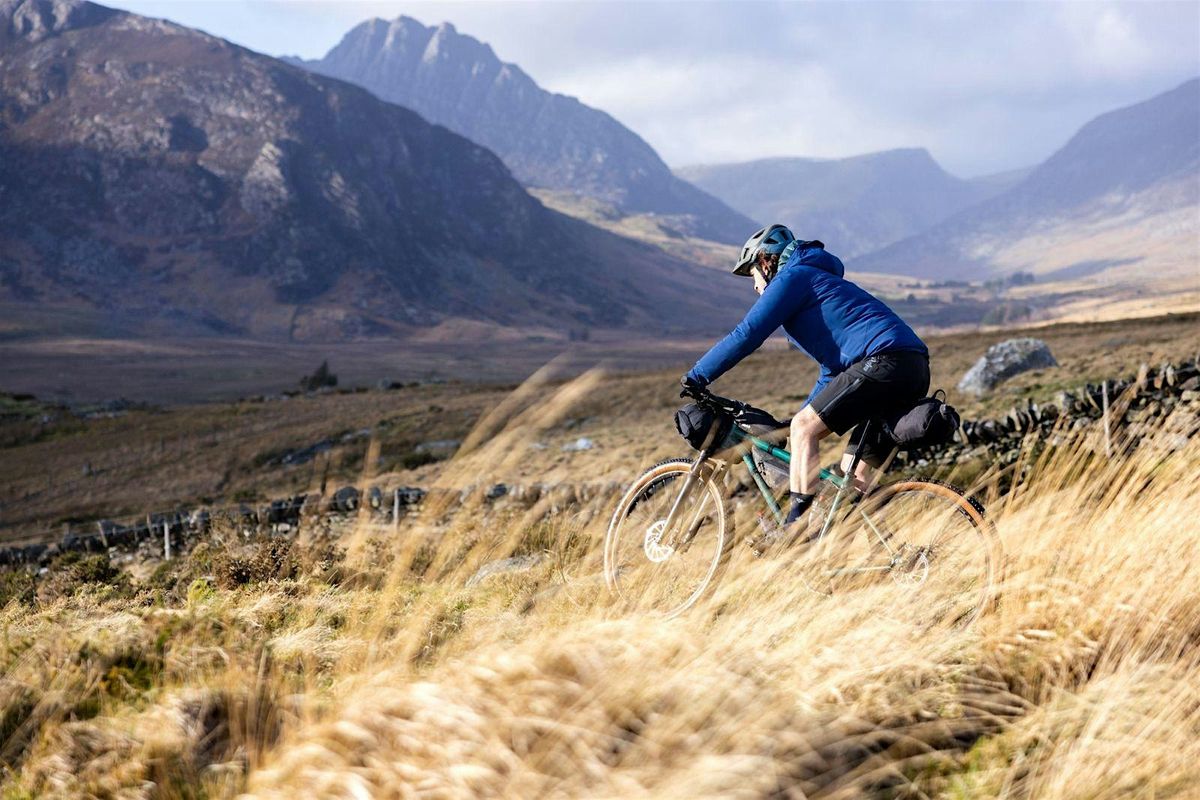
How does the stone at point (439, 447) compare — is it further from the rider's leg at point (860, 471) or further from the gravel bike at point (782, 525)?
the rider's leg at point (860, 471)

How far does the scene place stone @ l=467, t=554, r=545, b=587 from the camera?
5734mm

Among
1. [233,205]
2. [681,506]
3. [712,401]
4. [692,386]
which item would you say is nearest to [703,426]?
[712,401]

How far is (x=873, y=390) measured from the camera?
411cm

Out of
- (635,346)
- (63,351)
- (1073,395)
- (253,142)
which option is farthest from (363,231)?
(1073,395)

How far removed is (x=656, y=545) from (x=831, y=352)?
1.32 metres

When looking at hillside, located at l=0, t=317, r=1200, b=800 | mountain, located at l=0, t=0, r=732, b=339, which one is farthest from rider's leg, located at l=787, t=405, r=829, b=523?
mountain, located at l=0, t=0, r=732, b=339

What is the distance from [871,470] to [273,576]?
146 inches

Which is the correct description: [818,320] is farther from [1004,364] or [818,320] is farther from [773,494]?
Result: [1004,364]

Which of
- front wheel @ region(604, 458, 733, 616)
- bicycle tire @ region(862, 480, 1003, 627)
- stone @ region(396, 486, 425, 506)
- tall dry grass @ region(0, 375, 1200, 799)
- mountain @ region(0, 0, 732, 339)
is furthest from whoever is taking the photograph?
mountain @ region(0, 0, 732, 339)

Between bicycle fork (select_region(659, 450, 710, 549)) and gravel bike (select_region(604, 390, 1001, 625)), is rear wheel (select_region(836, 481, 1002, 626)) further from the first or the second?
bicycle fork (select_region(659, 450, 710, 549))

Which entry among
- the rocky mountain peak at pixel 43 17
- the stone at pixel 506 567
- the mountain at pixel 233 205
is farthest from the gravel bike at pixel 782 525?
the rocky mountain peak at pixel 43 17

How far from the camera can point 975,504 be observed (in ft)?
12.5

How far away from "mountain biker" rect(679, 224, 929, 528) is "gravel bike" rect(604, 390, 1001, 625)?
12 cm

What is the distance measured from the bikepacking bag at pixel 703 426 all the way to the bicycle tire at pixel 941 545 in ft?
2.70
